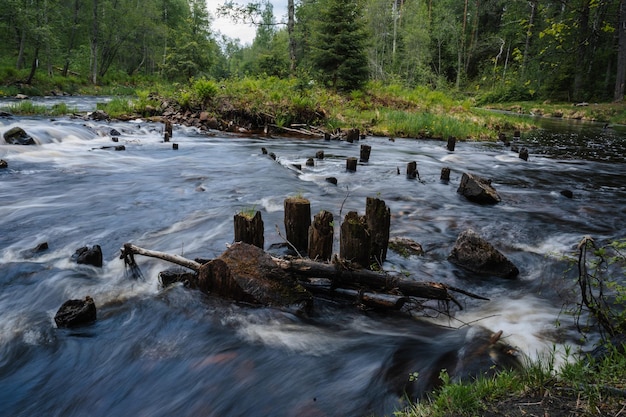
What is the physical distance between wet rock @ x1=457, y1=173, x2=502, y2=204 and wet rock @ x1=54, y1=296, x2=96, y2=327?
7.44 m

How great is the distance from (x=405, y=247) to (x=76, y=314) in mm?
4141

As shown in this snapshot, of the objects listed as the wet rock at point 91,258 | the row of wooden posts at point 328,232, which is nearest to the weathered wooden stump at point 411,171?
the row of wooden posts at point 328,232

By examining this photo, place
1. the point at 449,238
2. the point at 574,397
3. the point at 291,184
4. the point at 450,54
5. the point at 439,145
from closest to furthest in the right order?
the point at 574,397
the point at 449,238
the point at 291,184
the point at 439,145
the point at 450,54

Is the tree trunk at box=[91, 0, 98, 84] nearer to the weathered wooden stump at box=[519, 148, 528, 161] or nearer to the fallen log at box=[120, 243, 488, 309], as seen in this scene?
the weathered wooden stump at box=[519, 148, 528, 161]

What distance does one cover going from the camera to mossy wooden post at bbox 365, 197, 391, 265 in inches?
190

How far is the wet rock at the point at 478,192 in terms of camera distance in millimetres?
8461

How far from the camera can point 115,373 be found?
349 cm

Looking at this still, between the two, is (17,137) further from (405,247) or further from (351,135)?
(405,247)

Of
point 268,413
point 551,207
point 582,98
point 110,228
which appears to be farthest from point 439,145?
point 582,98

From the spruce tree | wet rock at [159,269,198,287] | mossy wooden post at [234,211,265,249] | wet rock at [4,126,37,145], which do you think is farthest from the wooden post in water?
wet rock at [4,126,37,145]

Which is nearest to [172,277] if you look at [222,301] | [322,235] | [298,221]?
[222,301]

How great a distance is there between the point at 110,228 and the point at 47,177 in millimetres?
4903

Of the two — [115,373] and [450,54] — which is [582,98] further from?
[115,373]

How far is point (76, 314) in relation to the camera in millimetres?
3984
